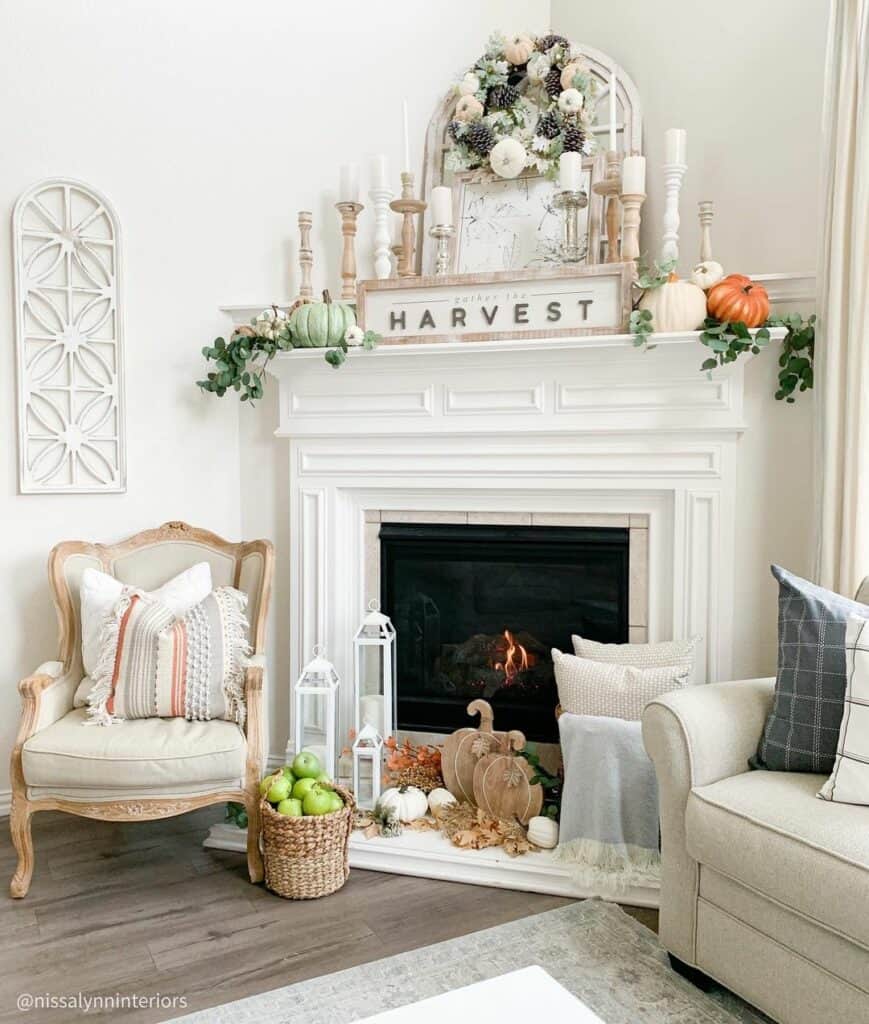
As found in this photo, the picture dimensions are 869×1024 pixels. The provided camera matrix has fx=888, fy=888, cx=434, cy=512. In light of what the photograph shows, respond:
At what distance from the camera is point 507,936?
2.26 m

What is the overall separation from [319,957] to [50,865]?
1.03 meters

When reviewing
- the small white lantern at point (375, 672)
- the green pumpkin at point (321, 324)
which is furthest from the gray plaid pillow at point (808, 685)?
the green pumpkin at point (321, 324)

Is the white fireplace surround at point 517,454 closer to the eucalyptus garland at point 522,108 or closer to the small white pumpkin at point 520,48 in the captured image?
the eucalyptus garland at point 522,108

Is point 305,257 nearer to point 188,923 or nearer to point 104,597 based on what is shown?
point 104,597

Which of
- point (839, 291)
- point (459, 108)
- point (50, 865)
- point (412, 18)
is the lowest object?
point (50, 865)

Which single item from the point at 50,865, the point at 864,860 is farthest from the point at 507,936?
the point at 50,865

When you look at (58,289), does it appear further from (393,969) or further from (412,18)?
(393,969)

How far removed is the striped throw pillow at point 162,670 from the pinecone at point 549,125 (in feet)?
6.47

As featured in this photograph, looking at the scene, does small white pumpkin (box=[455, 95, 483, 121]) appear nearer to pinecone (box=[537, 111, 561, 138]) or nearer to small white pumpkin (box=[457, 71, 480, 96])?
small white pumpkin (box=[457, 71, 480, 96])

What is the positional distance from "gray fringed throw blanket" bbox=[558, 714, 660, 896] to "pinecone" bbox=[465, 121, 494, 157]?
198cm

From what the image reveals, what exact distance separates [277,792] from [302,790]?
0.23ft

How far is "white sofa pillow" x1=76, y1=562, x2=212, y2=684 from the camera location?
9.14 feet

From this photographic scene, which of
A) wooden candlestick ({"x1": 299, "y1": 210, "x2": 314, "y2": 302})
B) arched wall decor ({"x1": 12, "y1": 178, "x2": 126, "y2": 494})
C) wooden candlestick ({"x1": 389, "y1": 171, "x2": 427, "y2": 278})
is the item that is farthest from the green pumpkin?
arched wall decor ({"x1": 12, "y1": 178, "x2": 126, "y2": 494})

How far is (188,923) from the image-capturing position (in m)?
2.36
